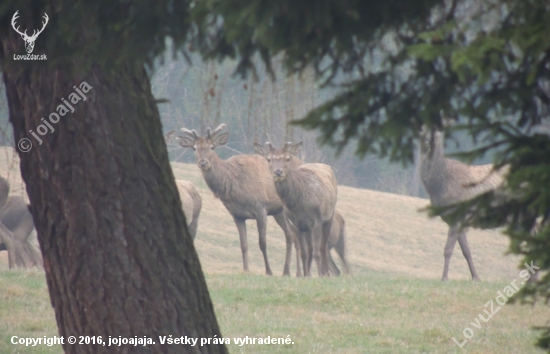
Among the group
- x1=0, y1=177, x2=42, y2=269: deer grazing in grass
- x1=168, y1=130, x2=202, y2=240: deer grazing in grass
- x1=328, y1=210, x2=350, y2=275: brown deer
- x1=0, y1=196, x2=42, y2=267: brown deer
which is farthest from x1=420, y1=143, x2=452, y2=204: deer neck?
x1=0, y1=196, x2=42, y2=267: brown deer

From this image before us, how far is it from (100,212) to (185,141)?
42.1 feet

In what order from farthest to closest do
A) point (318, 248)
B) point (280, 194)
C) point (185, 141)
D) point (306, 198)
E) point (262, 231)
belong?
point (262, 231)
point (185, 141)
point (306, 198)
point (318, 248)
point (280, 194)

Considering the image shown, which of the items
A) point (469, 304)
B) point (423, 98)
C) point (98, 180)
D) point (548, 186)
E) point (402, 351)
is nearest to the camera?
point (548, 186)

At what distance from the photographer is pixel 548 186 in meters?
1.60

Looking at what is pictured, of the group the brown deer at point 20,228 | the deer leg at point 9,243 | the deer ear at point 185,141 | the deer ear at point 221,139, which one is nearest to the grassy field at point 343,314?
the deer leg at point 9,243

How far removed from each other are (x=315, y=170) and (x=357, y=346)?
9149 millimetres

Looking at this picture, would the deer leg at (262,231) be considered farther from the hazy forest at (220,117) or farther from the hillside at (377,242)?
the hazy forest at (220,117)

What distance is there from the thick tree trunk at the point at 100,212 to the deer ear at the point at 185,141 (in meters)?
12.4

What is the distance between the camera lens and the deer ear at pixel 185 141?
52.3ft

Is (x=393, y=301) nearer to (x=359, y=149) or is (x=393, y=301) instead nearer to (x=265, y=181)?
(x=265, y=181)

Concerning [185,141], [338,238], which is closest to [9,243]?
[185,141]

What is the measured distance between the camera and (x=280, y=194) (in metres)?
15.0

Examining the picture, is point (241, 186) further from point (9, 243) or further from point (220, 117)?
point (220, 117)

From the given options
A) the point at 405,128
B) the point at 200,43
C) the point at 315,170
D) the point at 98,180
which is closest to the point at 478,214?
the point at 405,128
